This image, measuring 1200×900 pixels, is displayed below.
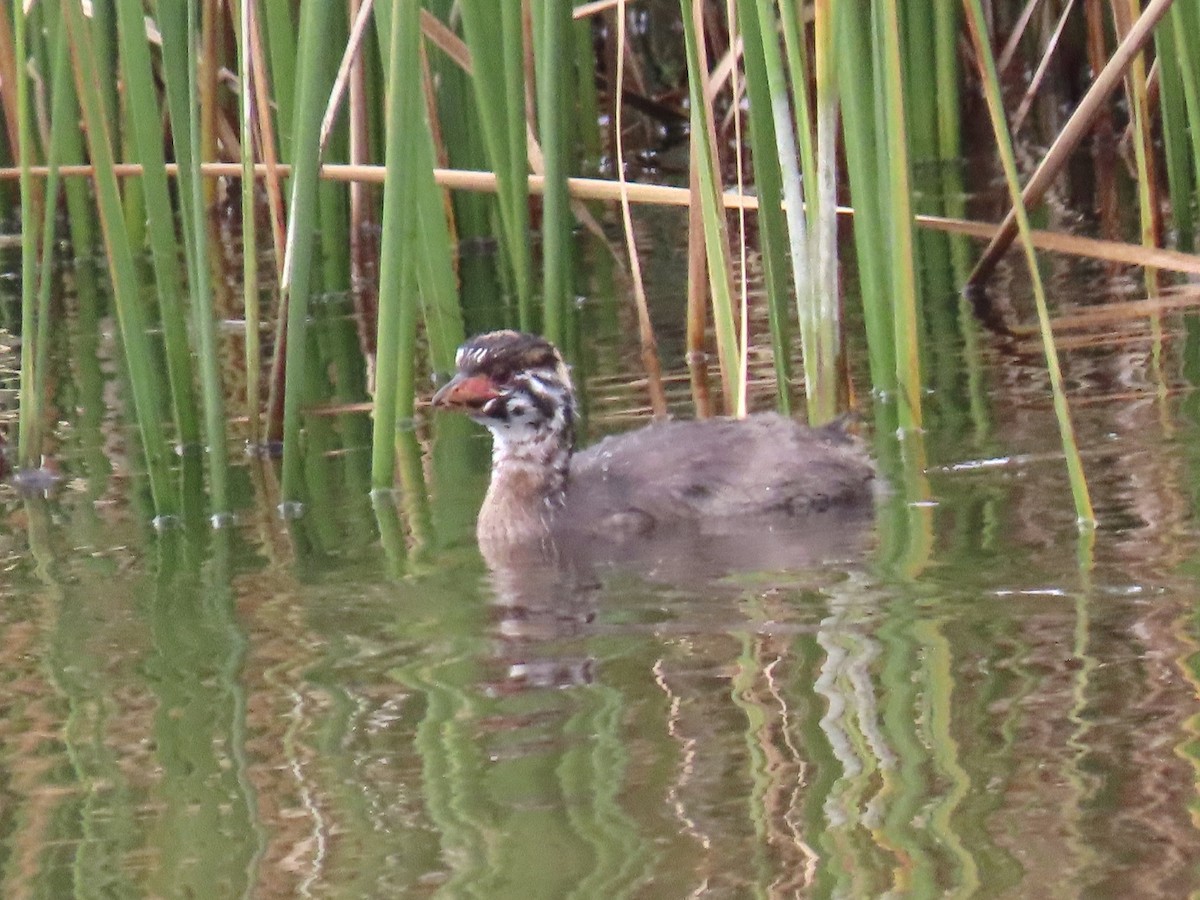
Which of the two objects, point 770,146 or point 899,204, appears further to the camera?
point 770,146

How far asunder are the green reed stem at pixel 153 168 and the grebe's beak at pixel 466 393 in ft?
2.24

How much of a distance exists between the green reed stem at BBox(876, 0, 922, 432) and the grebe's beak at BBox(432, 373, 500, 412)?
1.07 meters

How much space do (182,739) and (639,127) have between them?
38.5ft

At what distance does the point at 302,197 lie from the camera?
18.2ft

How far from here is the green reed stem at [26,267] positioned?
5559 millimetres

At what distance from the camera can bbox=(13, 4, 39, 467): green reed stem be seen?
5559mm

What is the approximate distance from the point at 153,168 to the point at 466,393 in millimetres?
982

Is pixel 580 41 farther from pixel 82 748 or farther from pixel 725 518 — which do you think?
pixel 82 748

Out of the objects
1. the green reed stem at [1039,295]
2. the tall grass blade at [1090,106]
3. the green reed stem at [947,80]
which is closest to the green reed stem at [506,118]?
the tall grass blade at [1090,106]

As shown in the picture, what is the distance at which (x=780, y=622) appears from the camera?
4.64 m

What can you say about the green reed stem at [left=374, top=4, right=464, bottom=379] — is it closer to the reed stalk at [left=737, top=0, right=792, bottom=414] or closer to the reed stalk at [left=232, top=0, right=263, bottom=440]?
the reed stalk at [left=232, top=0, right=263, bottom=440]

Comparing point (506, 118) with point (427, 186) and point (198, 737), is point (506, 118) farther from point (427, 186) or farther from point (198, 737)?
point (198, 737)

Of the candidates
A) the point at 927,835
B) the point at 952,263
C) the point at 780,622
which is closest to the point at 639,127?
the point at 952,263

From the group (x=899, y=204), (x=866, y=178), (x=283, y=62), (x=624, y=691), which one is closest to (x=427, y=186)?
(x=283, y=62)
